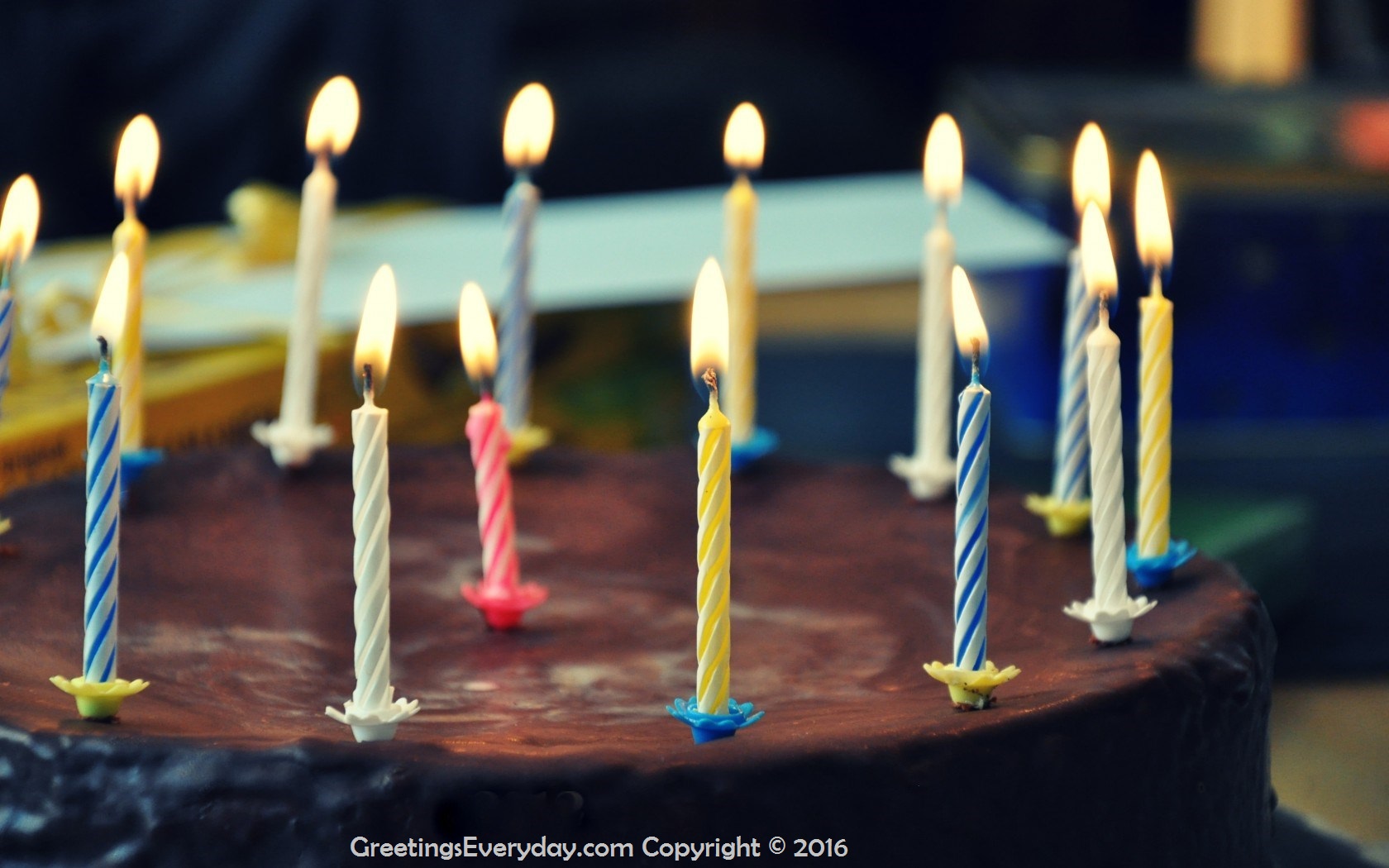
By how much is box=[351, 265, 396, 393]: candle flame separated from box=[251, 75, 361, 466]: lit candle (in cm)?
41

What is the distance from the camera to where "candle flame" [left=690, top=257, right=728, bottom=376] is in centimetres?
91

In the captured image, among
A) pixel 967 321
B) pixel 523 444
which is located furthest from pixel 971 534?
pixel 523 444

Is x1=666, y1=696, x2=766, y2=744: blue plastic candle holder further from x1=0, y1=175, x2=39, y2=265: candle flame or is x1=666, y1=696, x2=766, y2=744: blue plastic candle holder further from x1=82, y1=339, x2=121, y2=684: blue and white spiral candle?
x1=0, y1=175, x2=39, y2=265: candle flame

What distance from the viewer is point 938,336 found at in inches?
53.9

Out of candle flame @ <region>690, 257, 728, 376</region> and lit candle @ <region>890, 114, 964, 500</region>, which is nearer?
candle flame @ <region>690, 257, 728, 376</region>

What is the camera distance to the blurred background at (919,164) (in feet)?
6.30

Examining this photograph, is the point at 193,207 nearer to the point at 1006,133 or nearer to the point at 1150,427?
the point at 1006,133

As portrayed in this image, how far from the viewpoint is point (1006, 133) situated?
7.39 ft

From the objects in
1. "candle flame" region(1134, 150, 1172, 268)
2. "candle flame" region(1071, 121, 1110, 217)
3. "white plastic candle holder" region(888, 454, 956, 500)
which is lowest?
"white plastic candle holder" region(888, 454, 956, 500)

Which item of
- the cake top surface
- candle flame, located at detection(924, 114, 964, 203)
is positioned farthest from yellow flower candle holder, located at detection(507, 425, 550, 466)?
candle flame, located at detection(924, 114, 964, 203)

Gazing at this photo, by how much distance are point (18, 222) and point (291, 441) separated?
0.31 m

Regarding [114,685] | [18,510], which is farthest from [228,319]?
[114,685]

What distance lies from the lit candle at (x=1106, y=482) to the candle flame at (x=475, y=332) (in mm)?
358

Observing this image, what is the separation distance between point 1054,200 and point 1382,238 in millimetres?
382
